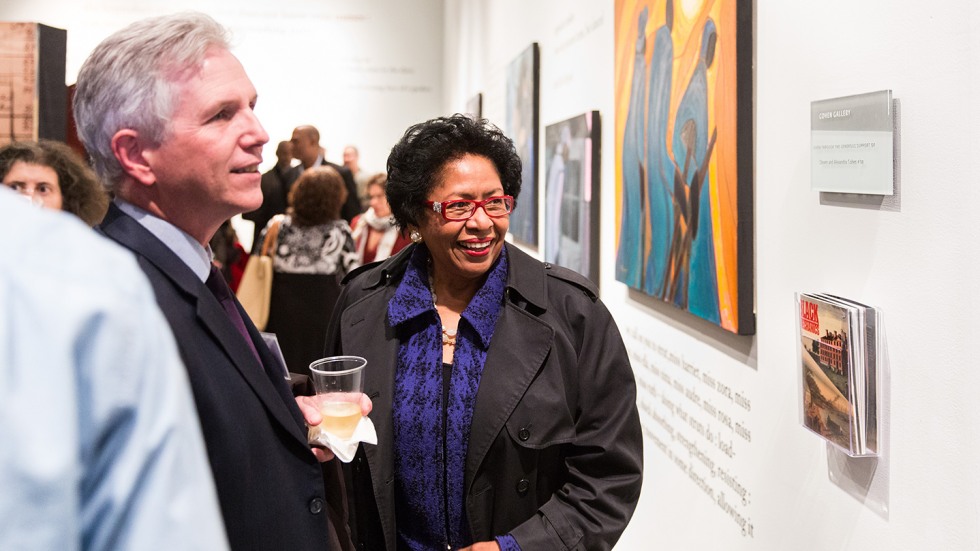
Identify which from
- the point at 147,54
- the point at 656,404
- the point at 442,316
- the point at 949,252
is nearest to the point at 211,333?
the point at 147,54

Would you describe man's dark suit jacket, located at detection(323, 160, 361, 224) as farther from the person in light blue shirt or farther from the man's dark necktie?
the person in light blue shirt

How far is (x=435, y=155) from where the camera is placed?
2.27 m

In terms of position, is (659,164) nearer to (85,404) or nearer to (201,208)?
(201,208)

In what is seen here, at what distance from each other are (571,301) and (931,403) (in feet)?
2.67

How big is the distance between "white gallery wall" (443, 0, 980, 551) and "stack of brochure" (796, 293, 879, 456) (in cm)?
3

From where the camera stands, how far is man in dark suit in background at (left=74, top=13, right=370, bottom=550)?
50.1 inches

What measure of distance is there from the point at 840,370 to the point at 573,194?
277cm

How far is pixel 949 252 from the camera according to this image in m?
1.59

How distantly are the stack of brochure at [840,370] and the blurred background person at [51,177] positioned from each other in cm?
243

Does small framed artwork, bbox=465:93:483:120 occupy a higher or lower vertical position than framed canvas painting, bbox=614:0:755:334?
higher

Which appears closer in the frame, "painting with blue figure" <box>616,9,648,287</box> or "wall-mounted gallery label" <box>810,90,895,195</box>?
"wall-mounted gallery label" <box>810,90,895,195</box>

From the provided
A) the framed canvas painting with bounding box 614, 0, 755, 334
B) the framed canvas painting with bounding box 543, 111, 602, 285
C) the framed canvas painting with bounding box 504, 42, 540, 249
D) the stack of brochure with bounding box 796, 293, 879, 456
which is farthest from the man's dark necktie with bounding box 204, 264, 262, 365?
the framed canvas painting with bounding box 504, 42, 540, 249

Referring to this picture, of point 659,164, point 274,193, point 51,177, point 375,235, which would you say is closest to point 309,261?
point 375,235

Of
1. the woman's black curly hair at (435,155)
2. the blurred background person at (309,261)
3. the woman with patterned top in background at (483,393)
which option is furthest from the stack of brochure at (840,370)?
the blurred background person at (309,261)
